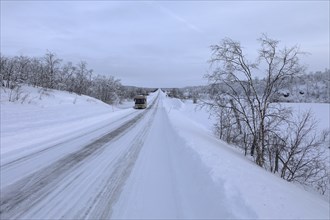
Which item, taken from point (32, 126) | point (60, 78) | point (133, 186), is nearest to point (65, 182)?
point (133, 186)

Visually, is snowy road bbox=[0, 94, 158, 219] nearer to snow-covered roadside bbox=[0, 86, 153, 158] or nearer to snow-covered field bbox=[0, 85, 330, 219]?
snow-covered field bbox=[0, 85, 330, 219]

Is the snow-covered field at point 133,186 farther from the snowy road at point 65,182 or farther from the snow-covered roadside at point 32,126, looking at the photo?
the snow-covered roadside at point 32,126

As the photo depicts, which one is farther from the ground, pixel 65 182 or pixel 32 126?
pixel 32 126

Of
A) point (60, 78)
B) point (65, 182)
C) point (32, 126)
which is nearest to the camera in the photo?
point (65, 182)

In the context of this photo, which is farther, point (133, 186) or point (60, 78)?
point (60, 78)

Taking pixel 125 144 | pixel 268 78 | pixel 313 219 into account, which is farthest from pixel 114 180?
pixel 268 78

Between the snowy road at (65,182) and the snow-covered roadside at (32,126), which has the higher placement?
the snow-covered roadside at (32,126)

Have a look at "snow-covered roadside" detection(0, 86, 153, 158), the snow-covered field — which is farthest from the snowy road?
"snow-covered roadside" detection(0, 86, 153, 158)

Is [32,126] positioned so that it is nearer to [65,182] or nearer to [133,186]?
[65,182]

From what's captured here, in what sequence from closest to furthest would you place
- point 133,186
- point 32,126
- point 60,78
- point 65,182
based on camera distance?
1. point 133,186
2. point 65,182
3. point 32,126
4. point 60,78

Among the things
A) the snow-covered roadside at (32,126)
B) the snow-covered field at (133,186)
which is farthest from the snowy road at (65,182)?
the snow-covered roadside at (32,126)

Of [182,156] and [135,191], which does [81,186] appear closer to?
[135,191]

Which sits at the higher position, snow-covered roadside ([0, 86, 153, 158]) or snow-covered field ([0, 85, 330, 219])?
snow-covered roadside ([0, 86, 153, 158])

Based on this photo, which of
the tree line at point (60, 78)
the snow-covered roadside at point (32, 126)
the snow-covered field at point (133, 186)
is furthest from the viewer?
the tree line at point (60, 78)
